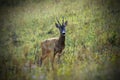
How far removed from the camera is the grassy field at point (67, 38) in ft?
17.7

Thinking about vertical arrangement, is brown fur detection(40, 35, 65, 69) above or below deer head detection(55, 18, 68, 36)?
below

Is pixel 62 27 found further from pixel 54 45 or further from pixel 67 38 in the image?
pixel 54 45

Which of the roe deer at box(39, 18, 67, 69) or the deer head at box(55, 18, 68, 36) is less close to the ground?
the deer head at box(55, 18, 68, 36)

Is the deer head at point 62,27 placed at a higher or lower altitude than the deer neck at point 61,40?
higher

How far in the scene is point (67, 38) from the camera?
224 inches

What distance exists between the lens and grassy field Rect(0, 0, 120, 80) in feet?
17.7

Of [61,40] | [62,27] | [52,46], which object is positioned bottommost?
[52,46]

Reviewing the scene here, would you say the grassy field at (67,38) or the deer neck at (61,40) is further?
the deer neck at (61,40)

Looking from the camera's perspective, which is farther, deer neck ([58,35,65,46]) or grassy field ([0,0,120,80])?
deer neck ([58,35,65,46])

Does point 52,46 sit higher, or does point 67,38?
point 67,38

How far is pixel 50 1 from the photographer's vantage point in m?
6.05

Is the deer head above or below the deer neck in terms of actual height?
above

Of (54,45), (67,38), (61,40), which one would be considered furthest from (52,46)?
(67,38)

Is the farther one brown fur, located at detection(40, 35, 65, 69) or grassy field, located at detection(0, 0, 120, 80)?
brown fur, located at detection(40, 35, 65, 69)
